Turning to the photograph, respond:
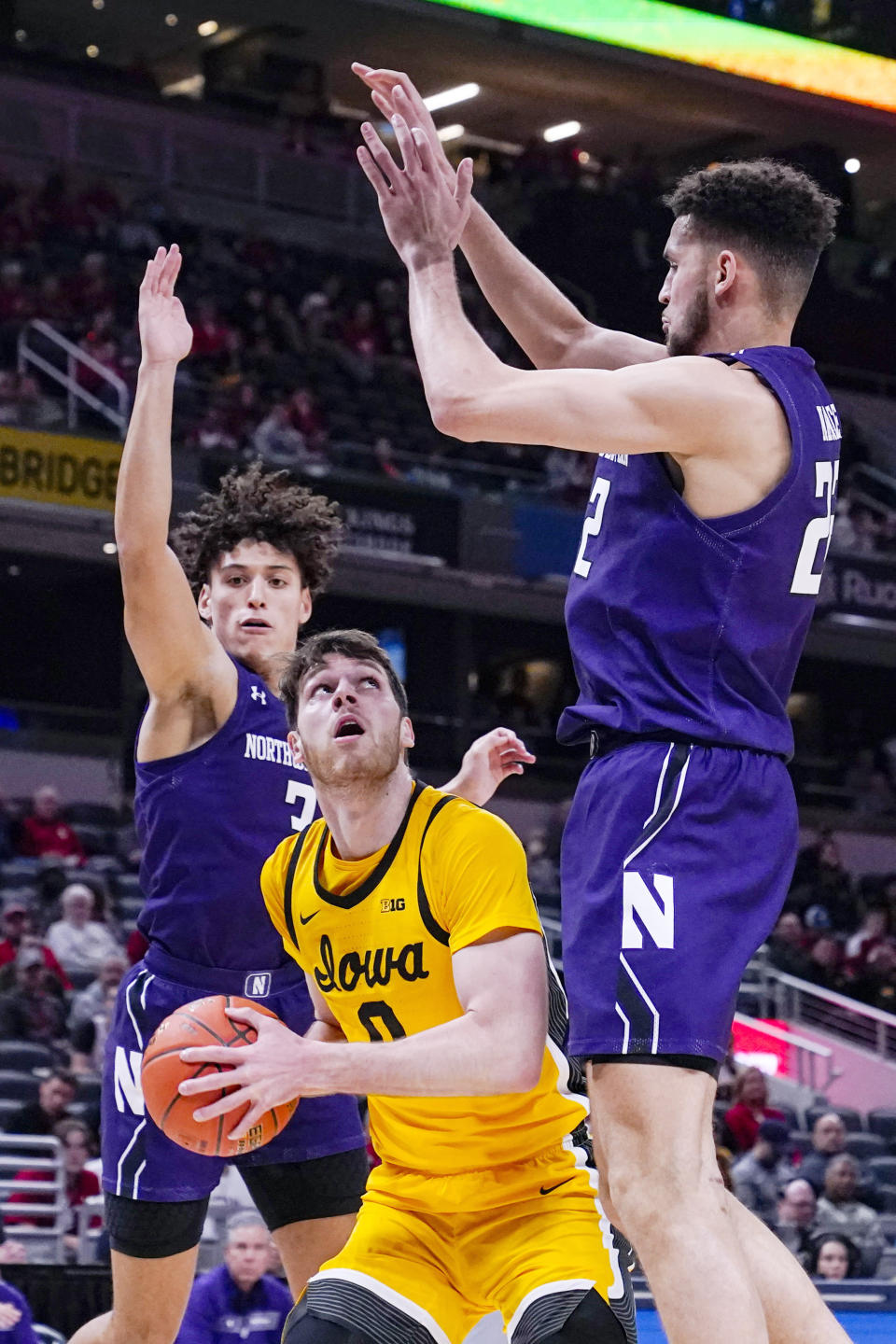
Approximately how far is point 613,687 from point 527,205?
76.3 feet

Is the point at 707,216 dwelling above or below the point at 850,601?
above

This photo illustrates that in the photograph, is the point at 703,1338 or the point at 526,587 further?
the point at 526,587

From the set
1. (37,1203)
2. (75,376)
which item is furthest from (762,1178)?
(75,376)

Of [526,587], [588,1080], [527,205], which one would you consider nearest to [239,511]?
[588,1080]

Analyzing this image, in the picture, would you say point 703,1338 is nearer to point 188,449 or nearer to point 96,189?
point 188,449

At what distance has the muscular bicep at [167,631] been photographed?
4730 mm

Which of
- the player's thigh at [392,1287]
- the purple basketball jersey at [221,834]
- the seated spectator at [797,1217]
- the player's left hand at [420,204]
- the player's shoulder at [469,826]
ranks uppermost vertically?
the player's left hand at [420,204]

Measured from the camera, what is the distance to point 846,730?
1005 inches

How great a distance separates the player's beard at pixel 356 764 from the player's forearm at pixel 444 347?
79 centimetres

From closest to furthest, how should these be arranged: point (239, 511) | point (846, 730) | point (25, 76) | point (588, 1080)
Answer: point (588, 1080) < point (239, 511) < point (25, 76) < point (846, 730)

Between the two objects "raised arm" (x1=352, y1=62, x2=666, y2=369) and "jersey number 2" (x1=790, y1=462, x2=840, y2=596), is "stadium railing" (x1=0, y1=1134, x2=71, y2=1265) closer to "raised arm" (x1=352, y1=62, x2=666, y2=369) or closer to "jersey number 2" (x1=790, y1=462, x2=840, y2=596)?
"raised arm" (x1=352, y1=62, x2=666, y2=369)

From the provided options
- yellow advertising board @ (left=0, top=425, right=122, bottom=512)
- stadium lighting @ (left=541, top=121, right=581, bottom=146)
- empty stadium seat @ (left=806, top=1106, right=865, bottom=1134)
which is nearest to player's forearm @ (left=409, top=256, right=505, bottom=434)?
empty stadium seat @ (left=806, top=1106, right=865, bottom=1134)

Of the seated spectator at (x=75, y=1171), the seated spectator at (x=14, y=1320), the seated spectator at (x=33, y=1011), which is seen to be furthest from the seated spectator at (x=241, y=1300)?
the seated spectator at (x=33, y=1011)

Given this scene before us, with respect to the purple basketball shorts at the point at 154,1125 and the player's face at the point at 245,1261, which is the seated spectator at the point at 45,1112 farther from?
the purple basketball shorts at the point at 154,1125
